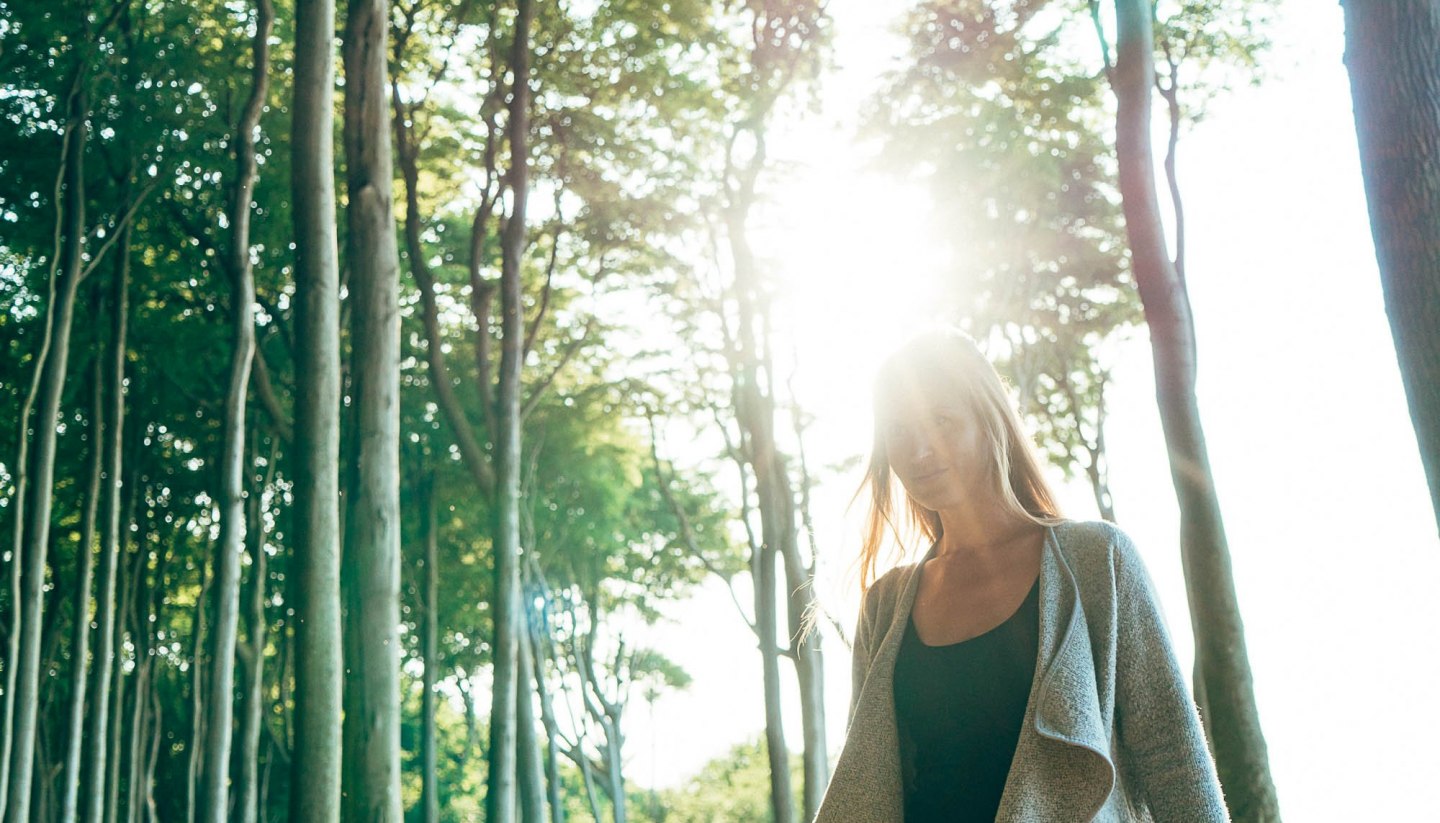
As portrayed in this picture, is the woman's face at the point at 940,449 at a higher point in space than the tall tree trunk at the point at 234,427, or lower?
lower

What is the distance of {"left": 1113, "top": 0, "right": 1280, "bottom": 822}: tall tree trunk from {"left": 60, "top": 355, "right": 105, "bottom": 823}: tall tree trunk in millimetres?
13892

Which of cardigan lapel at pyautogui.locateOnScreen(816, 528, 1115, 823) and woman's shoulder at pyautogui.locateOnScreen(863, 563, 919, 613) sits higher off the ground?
woman's shoulder at pyautogui.locateOnScreen(863, 563, 919, 613)

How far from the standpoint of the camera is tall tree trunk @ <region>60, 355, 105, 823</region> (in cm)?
1638

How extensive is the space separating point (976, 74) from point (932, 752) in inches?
461

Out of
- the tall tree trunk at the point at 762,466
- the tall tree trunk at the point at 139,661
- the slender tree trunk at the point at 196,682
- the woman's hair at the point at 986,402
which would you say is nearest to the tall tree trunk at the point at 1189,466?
the woman's hair at the point at 986,402

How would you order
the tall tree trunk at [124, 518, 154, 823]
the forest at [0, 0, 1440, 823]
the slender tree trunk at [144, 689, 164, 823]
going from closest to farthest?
the forest at [0, 0, 1440, 823] < the tall tree trunk at [124, 518, 154, 823] < the slender tree trunk at [144, 689, 164, 823]

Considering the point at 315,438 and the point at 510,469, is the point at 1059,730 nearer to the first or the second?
the point at 315,438

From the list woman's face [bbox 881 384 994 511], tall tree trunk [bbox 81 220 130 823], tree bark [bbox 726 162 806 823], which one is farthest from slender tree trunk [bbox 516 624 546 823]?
woman's face [bbox 881 384 994 511]

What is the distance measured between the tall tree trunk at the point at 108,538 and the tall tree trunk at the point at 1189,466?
13.0 m

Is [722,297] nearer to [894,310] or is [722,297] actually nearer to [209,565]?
[894,310]

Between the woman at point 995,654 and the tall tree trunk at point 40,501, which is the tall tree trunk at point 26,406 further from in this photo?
the woman at point 995,654

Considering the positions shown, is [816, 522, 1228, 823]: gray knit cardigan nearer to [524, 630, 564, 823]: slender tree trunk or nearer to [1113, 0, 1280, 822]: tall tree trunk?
[1113, 0, 1280, 822]: tall tree trunk

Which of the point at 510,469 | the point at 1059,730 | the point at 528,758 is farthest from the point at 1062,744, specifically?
the point at 528,758

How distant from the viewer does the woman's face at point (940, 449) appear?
250 centimetres
